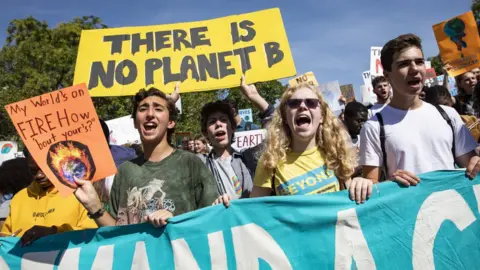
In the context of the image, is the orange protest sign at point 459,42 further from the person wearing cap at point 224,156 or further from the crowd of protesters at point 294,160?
the person wearing cap at point 224,156

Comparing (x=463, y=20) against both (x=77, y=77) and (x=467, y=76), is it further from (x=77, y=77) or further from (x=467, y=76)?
(x=77, y=77)

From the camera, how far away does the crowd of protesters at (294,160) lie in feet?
8.47

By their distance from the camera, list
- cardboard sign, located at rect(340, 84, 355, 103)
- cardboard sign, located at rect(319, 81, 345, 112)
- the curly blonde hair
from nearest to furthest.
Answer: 1. the curly blonde hair
2. cardboard sign, located at rect(319, 81, 345, 112)
3. cardboard sign, located at rect(340, 84, 355, 103)

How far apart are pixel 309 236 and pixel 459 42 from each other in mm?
3573

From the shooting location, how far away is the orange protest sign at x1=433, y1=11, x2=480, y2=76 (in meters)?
4.86

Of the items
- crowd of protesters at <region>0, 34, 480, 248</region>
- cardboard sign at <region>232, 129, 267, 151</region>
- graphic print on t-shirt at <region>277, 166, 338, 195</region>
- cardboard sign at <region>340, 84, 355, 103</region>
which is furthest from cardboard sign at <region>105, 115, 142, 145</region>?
graphic print on t-shirt at <region>277, 166, 338, 195</region>

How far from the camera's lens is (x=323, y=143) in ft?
9.07

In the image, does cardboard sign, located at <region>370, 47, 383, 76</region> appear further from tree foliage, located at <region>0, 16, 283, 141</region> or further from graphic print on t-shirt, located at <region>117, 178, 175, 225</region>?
tree foliage, located at <region>0, 16, 283, 141</region>

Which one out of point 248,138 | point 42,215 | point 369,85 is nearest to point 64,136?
point 42,215

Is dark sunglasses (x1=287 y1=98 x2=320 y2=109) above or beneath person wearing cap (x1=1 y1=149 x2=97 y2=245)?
above

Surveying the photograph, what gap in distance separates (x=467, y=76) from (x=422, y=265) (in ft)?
10.5

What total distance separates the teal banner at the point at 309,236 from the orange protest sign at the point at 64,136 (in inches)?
16.5

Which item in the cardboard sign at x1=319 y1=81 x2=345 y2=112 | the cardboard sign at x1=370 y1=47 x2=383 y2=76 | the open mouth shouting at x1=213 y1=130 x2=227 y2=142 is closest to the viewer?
the open mouth shouting at x1=213 y1=130 x2=227 y2=142

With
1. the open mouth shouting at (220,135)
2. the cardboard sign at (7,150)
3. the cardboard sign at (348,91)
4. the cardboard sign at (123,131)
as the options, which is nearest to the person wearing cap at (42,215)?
the open mouth shouting at (220,135)
